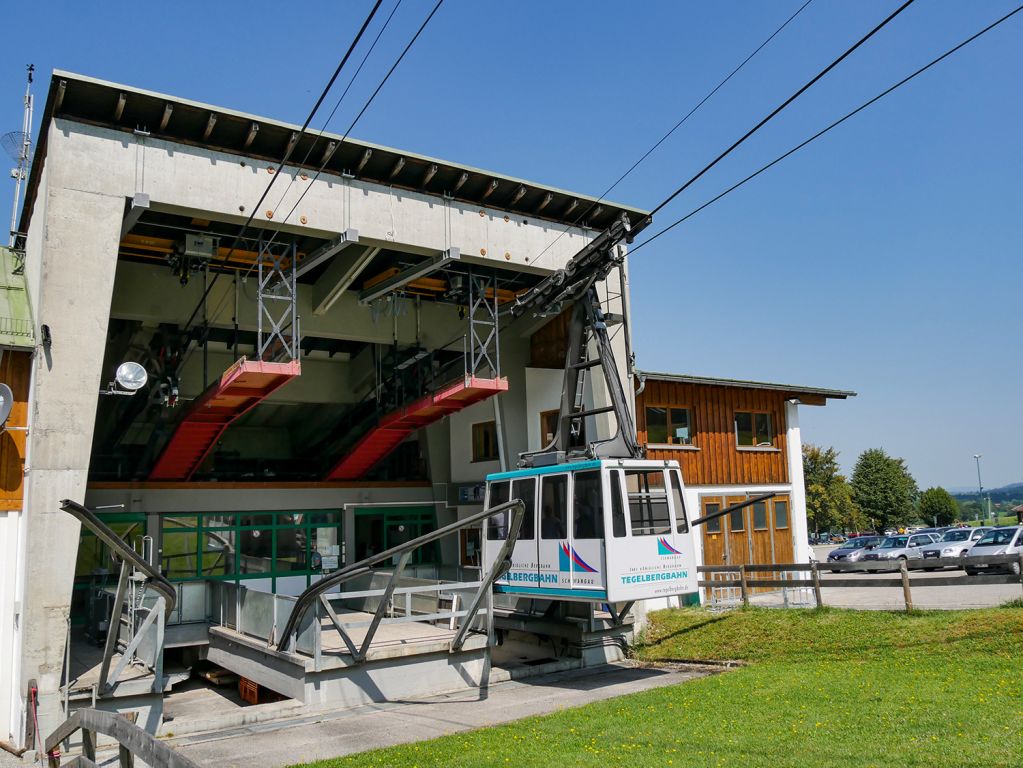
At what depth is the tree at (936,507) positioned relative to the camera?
77812mm

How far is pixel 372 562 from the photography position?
1105 cm

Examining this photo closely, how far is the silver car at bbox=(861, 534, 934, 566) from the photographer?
29625 mm

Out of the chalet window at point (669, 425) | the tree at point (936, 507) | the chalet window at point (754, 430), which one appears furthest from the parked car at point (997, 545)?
the tree at point (936, 507)

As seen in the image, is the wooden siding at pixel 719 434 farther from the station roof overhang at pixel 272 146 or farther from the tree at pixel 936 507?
the tree at pixel 936 507

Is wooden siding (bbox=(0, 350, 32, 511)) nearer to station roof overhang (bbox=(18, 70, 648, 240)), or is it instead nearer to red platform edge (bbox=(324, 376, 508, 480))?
station roof overhang (bbox=(18, 70, 648, 240))

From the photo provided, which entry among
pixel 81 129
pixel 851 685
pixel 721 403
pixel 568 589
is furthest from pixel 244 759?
pixel 721 403

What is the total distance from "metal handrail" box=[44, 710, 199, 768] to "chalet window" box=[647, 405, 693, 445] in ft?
45.0

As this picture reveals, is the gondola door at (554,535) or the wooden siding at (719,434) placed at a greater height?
the wooden siding at (719,434)

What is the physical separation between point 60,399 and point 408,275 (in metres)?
6.42

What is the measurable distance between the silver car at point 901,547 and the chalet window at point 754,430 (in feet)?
39.1

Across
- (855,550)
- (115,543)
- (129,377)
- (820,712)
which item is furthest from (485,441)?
(855,550)

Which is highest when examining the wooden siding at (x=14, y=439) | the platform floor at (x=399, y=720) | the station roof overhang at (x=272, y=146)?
the station roof overhang at (x=272, y=146)

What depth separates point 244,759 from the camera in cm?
925

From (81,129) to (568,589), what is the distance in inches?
377
